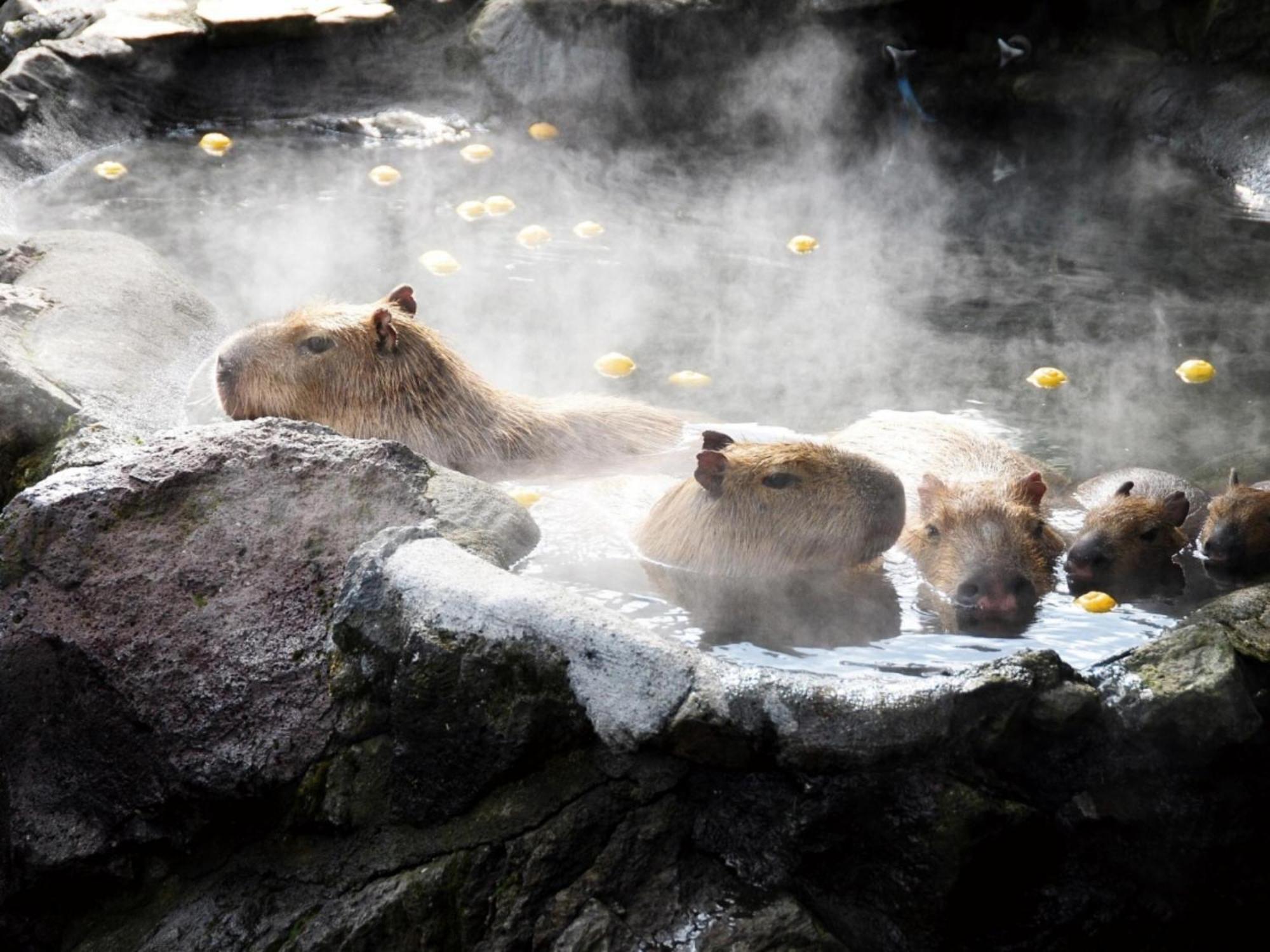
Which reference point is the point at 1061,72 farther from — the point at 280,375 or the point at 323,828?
the point at 323,828

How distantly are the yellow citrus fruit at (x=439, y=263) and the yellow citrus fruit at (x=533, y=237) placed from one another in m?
0.48

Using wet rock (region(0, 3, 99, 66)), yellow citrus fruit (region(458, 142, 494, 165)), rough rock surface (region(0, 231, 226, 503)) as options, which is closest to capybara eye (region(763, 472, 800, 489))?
rough rock surface (region(0, 231, 226, 503))

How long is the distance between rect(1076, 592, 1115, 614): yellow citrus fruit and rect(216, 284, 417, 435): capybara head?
8.52ft

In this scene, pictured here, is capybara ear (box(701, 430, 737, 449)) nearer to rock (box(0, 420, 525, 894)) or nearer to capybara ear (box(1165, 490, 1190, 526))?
rock (box(0, 420, 525, 894))

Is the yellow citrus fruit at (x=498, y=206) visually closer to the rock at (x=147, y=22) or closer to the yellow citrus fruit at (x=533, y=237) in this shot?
the yellow citrus fruit at (x=533, y=237)

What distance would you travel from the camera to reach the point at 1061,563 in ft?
15.4

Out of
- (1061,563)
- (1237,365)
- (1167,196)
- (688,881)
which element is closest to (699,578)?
(1061,563)

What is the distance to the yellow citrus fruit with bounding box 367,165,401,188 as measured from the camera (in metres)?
8.56

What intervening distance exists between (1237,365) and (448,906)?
441 cm

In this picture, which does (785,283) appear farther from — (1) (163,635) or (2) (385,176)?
(1) (163,635)

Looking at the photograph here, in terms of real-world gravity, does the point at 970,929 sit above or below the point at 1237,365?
above

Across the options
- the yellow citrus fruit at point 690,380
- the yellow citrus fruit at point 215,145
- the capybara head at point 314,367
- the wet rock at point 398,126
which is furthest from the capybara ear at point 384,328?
the wet rock at point 398,126

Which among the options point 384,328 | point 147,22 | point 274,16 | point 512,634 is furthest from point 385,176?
point 512,634

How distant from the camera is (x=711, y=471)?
4.61 meters
